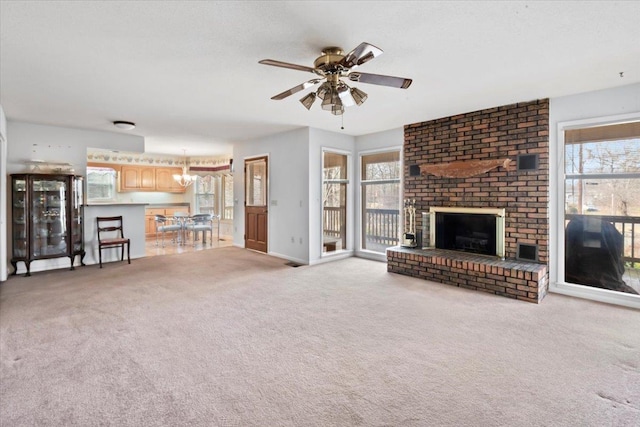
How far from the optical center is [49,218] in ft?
17.1

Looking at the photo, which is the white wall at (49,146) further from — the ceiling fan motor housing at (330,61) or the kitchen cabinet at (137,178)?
the ceiling fan motor housing at (330,61)

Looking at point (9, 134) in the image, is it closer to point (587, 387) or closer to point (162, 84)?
point (162, 84)

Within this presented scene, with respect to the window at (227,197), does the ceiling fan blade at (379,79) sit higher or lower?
higher

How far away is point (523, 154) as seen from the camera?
4.25 meters

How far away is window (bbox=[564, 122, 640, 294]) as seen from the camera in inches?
144

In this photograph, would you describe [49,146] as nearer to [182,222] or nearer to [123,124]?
[123,124]

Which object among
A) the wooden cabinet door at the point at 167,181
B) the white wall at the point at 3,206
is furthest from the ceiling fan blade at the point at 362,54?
the wooden cabinet door at the point at 167,181

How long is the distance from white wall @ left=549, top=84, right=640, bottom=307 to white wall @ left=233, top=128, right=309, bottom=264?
11.8 ft

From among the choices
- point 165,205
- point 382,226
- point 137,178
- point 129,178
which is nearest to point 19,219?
point 129,178

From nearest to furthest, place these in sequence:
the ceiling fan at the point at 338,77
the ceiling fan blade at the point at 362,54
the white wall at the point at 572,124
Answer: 1. the ceiling fan blade at the point at 362,54
2. the ceiling fan at the point at 338,77
3. the white wall at the point at 572,124

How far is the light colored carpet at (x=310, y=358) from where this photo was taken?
72.1 inches

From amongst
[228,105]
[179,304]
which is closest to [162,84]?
[228,105]

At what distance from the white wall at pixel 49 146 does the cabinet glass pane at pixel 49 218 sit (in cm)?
34

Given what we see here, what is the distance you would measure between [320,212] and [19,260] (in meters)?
4.74
